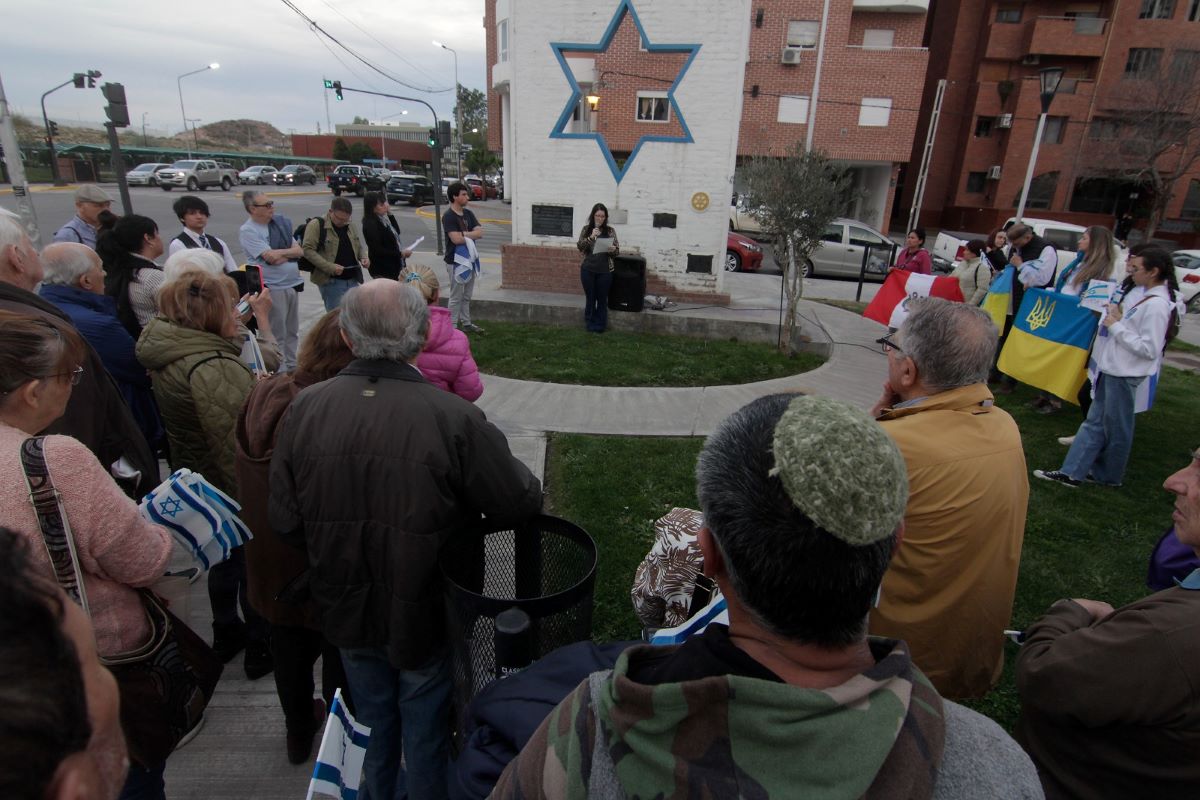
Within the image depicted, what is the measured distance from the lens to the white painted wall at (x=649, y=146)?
935cm

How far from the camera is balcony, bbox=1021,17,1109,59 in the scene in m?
27.7

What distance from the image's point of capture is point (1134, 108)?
84.9 feet

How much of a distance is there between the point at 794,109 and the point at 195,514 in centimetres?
3050

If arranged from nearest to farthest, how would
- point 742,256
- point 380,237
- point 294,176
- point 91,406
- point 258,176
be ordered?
point 91,406
point 380,237
point 742,256
point 258,176
point 294,176

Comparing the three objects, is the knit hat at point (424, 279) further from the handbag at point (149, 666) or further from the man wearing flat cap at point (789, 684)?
the man wearing flat cap at point (789, 684)

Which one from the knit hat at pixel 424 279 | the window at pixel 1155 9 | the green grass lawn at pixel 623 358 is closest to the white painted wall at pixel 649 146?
the green grass lawn at pixel 623 358

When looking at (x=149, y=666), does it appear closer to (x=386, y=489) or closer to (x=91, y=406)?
(x=386, y=489)

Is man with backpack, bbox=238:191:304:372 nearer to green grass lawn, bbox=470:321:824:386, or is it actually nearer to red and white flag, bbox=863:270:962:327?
green grass lawn, bbox=470:321:824:386

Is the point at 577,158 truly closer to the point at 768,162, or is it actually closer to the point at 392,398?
the point at 768,162

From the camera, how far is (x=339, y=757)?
5.64ft

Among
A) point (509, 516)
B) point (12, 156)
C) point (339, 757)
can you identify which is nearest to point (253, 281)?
point (509, 516)

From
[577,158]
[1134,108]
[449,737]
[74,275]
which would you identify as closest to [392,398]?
[449,737]

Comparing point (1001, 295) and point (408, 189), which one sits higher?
point (408, 189)

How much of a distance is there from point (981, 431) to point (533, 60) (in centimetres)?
971
